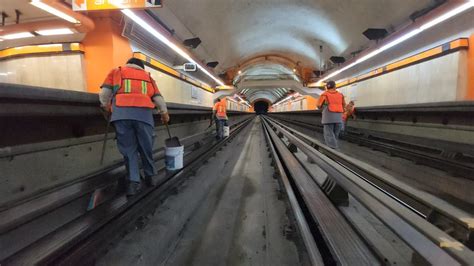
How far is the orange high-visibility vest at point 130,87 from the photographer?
246 centimetres

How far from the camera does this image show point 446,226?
177cm

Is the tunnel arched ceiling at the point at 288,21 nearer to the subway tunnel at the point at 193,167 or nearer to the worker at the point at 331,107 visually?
the subway tunnel at the point at 193,167

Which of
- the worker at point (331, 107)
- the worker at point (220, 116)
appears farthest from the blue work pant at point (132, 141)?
the worker at point (220, 116)

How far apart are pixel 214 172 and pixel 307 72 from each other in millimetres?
17780

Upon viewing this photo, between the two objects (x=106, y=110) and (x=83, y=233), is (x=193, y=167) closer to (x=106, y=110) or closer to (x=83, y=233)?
(x=106, y=110)

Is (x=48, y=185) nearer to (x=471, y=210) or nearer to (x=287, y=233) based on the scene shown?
(x=287, y=233)

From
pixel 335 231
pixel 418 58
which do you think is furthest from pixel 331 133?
pixel 418 58

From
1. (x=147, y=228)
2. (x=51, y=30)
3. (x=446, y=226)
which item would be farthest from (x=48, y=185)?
(x=51, y=30)

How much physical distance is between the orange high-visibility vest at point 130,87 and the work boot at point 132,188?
83cm

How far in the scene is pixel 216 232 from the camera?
2.03 metres

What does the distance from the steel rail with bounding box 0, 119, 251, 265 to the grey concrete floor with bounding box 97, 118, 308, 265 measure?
15 cm

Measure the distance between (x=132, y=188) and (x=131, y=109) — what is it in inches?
32.7

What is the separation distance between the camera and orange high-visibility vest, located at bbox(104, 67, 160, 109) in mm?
2455

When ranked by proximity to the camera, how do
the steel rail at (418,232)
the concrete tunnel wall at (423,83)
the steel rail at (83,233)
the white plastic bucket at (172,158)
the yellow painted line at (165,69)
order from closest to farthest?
1. the steel rail at (418,232)
2. the steel rail at (83,233)
3. the white plastic bucket at (172,158)
4. the concrete tunnel wall at (423,83)
5. the yellow painted line at (165,69)
